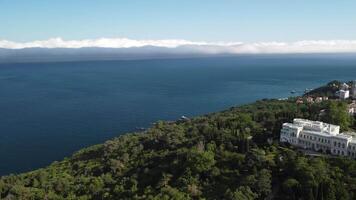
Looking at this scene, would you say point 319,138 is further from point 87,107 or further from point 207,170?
point 87,107

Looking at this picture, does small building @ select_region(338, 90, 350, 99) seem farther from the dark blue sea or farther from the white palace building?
the dark blue sea

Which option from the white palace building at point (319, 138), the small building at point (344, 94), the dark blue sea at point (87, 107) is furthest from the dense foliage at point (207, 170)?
the small building at point (344, 94)

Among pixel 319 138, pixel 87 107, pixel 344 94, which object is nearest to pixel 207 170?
pixel 319 138

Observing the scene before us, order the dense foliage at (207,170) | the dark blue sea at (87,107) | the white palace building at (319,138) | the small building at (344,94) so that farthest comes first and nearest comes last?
the small building at (344,94), the dark blue sea at (87,107), the white palace building at (319,138), the dense foliage at (207,170)

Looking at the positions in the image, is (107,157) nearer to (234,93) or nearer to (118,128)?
(118,128)

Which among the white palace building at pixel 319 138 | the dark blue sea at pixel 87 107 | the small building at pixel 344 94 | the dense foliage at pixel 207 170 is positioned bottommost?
the dark blue sea at pixel 87 107

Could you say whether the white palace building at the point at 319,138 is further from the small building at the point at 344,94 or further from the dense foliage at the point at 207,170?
the small building at the point at 344,94
